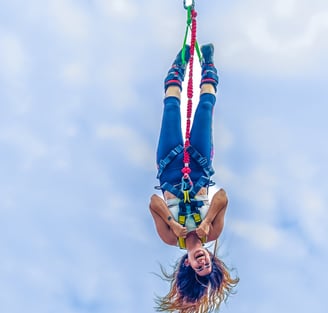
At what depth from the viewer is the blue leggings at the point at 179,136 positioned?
12.9m

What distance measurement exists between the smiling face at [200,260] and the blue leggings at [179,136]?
3.73 feet

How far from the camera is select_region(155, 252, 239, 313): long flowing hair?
13.1 metres

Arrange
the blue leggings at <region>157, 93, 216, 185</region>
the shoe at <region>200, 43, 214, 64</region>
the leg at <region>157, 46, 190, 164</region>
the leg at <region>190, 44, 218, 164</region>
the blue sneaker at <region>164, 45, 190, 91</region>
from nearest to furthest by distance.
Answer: the blue leggings at <region>157, 93, 216, 185</region> < the leg at <region>190, 44, 218, 164</region> < the leg at <region>157, 46, 190, 164</region> < the blue sneaker at <region>164, 45, 190, 91</region> < the shoe at <region>200, 43, 214, 64</region>

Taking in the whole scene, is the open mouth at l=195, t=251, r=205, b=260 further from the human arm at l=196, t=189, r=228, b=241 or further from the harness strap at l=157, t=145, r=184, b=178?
the harness strap at l=157, t=145, r=184, b=178

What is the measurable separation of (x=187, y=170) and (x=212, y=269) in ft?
6.14

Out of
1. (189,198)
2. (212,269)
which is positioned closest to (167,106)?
(189,198)

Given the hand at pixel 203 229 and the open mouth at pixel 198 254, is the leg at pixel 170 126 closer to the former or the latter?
the hand at pixel 203 229

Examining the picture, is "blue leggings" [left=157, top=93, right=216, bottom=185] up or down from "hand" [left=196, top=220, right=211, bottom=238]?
up

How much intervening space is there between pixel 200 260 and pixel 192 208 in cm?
85

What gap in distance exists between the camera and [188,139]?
12.6 m

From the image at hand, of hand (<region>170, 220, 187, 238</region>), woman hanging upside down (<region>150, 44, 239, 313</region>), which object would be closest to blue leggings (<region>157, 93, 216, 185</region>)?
woman hanging upside down (<region>150, 44, 239, 313</region>)

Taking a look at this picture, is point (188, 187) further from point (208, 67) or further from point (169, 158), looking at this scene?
point (208, 67)

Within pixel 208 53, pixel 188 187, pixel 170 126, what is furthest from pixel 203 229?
Result: pixel 208 53

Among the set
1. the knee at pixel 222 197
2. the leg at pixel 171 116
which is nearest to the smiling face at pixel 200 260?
the knee at pixel 222 197
